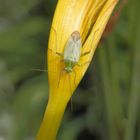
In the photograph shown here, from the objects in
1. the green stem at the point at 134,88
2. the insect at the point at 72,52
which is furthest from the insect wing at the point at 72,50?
the green stem at the point at 134,88

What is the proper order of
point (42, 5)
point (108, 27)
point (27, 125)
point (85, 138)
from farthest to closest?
point (42, 5) < point (85, 138) < point (27, 125) < point (108, 27)

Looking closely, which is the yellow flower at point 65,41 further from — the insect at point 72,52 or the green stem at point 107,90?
the green stem at point 107,90

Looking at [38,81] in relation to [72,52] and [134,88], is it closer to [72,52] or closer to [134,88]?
[134,88]

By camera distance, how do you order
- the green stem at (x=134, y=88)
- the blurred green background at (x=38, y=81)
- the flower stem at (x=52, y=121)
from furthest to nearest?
the blurred green background at (x=38, y=81)
the green stem at (x=134, y=88)
the flower stem at (x=52, y=121)

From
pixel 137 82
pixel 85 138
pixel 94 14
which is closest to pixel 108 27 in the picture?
pixel 94 14

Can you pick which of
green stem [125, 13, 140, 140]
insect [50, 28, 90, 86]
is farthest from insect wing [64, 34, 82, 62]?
green stem [125, 13, 140, 140]

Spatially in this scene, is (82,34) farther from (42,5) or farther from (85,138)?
(42,5)
